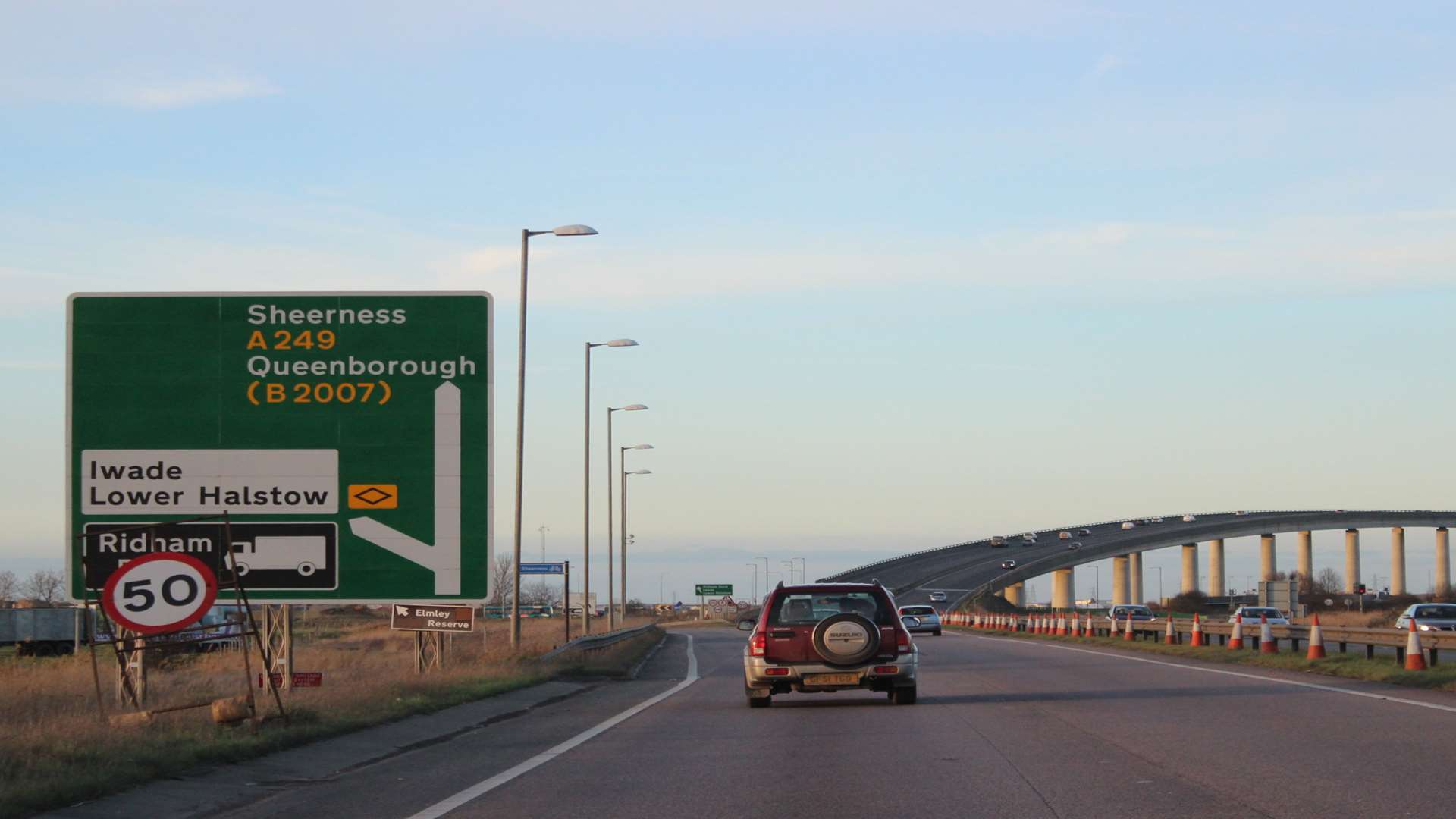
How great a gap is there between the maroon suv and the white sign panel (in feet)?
19.1

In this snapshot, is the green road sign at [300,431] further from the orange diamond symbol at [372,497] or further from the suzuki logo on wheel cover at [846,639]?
the suzuki logo on wheel cover at [846,639]

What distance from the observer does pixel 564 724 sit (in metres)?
19.0

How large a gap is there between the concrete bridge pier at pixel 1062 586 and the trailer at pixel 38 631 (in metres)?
99.4

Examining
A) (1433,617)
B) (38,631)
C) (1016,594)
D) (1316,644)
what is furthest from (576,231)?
(1016,594)

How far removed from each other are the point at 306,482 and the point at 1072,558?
5109 inches

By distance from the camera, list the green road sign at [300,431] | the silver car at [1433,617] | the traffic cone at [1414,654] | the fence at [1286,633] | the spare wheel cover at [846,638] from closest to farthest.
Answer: the green road sign at [300,431] < the spare wheel cover at [846,638] < the traffic cone at [1414,654] < the fence at [1286,633] < the silver car at [1433,617]

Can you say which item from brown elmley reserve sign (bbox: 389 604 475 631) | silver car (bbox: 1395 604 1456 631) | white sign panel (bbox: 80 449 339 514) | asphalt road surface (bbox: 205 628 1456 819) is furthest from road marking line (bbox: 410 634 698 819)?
silver car (bbox: 1395 604 1456 631)

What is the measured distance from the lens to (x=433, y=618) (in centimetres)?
2894

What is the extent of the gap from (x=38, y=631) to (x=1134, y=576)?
105209mm

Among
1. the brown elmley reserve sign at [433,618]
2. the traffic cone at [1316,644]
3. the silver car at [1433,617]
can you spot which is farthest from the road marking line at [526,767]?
the silver car at [1433,617]

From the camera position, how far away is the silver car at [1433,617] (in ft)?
139

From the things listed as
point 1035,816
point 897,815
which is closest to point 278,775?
point 897,815

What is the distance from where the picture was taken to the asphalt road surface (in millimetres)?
10992

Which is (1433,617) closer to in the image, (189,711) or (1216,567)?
(189,711)
